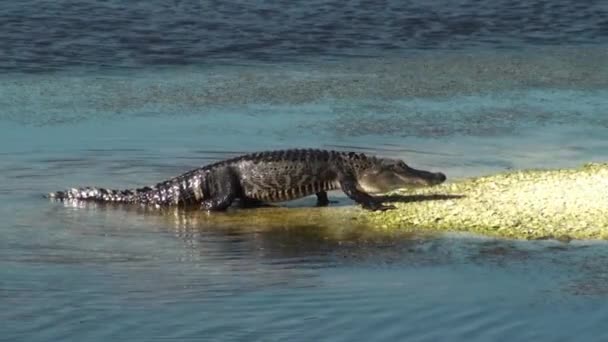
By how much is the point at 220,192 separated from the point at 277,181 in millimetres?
417

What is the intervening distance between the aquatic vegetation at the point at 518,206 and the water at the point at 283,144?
0.28 meters

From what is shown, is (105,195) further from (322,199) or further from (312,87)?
(312,87)

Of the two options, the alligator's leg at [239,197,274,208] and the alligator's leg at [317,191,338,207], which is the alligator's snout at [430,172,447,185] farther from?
the alligator's leg at [239,197,274,208]

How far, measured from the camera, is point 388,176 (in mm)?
11586

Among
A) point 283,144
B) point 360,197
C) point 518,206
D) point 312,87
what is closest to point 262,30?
point 312,87

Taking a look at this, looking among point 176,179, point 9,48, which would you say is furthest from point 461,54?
point 176,179

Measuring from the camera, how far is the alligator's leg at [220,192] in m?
11.4

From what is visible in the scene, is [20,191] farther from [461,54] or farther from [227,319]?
[461,54]

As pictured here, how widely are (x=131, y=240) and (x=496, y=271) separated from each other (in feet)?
7.89

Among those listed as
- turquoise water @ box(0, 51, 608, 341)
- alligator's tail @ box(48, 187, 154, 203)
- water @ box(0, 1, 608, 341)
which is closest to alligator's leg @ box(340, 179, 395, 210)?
water @ box(0, 1, 608, 341)

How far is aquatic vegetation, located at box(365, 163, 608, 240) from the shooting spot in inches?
396

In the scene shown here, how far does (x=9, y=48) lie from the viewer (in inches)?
728

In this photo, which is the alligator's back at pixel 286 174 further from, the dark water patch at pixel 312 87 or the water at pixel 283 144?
the dark water patch at pixel 312 87

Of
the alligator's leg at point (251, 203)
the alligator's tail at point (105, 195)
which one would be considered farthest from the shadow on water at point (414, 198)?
the alligator's tail at point (105, 195)
